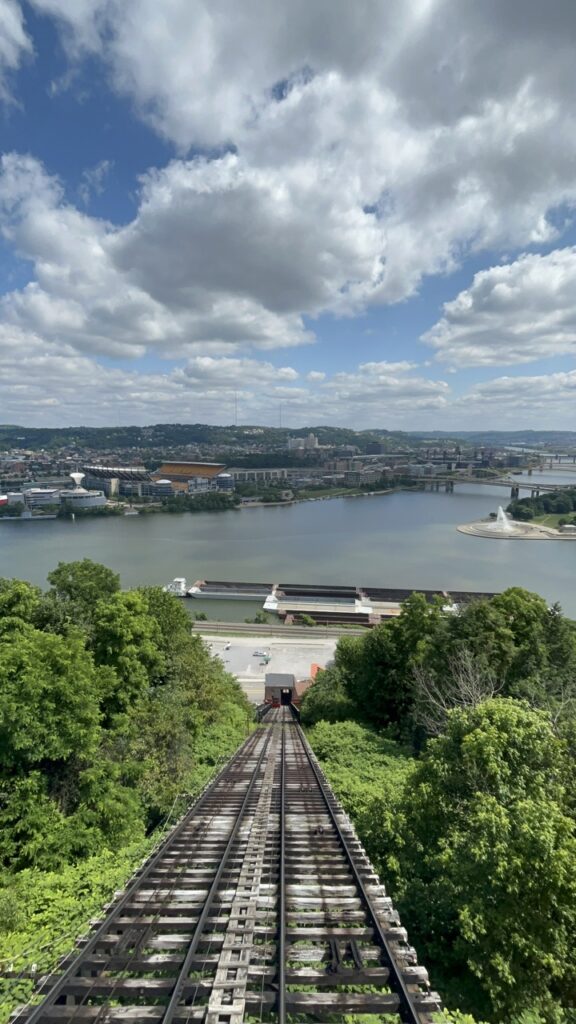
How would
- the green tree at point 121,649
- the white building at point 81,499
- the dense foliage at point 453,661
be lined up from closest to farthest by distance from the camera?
the green tree at point 121,649 < the dense foliage at point 453,661 < the white building at point 81,499

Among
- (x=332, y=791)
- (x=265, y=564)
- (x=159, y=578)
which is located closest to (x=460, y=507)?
(x=265, y=564)

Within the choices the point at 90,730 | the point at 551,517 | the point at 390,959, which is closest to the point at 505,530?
the point at 551,517

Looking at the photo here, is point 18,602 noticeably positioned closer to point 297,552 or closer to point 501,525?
point 297,552

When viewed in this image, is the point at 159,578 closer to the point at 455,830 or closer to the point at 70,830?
the point at 70,830

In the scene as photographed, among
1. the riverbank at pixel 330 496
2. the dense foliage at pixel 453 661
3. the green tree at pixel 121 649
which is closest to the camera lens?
the green tree at pixel 121 649

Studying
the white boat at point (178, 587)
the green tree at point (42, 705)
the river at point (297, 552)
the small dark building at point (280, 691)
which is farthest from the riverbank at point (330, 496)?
the green tree at point (42, 705)

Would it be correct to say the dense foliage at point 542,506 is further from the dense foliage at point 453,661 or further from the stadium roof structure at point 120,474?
the stadium roof structure at point 120,474
